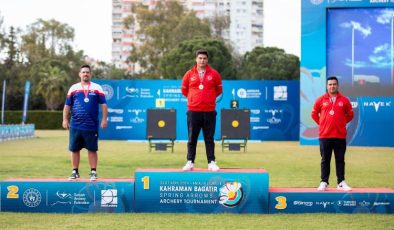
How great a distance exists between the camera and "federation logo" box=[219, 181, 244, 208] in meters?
7.62

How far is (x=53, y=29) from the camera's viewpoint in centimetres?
7362

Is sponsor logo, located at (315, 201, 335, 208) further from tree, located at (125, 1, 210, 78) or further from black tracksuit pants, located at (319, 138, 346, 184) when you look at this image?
tree, located at (125, 1, 210, 78)

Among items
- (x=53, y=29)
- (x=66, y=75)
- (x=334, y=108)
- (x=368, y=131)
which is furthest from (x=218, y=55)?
(x=334, y=108)

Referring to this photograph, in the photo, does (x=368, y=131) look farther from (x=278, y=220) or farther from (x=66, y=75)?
(x=66, y=75)

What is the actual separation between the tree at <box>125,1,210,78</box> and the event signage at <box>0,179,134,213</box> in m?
56.9

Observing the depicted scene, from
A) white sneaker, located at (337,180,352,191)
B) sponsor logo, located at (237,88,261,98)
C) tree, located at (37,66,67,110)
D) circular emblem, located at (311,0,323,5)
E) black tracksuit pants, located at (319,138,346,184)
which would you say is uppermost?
circular emblem, located at (311,0,323,5)

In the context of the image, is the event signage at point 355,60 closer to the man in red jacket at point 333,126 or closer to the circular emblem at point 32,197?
the man in red jacket at point 333,126

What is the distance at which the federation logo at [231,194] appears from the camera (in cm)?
762

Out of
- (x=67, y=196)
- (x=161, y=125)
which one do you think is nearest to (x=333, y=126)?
(x=67, y=196)

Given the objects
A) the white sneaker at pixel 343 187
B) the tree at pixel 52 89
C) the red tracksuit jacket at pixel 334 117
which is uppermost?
the tree at pixel 52 89

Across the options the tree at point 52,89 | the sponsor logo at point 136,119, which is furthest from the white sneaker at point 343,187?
the tree at point 52,89

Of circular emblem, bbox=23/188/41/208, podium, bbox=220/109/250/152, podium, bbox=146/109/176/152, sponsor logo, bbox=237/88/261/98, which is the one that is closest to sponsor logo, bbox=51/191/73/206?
circular emblem, bbox=23/188/41/208

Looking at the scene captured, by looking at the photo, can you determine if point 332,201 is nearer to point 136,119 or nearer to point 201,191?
point 201,191

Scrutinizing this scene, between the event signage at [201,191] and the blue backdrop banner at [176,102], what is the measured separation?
21.8 meters
